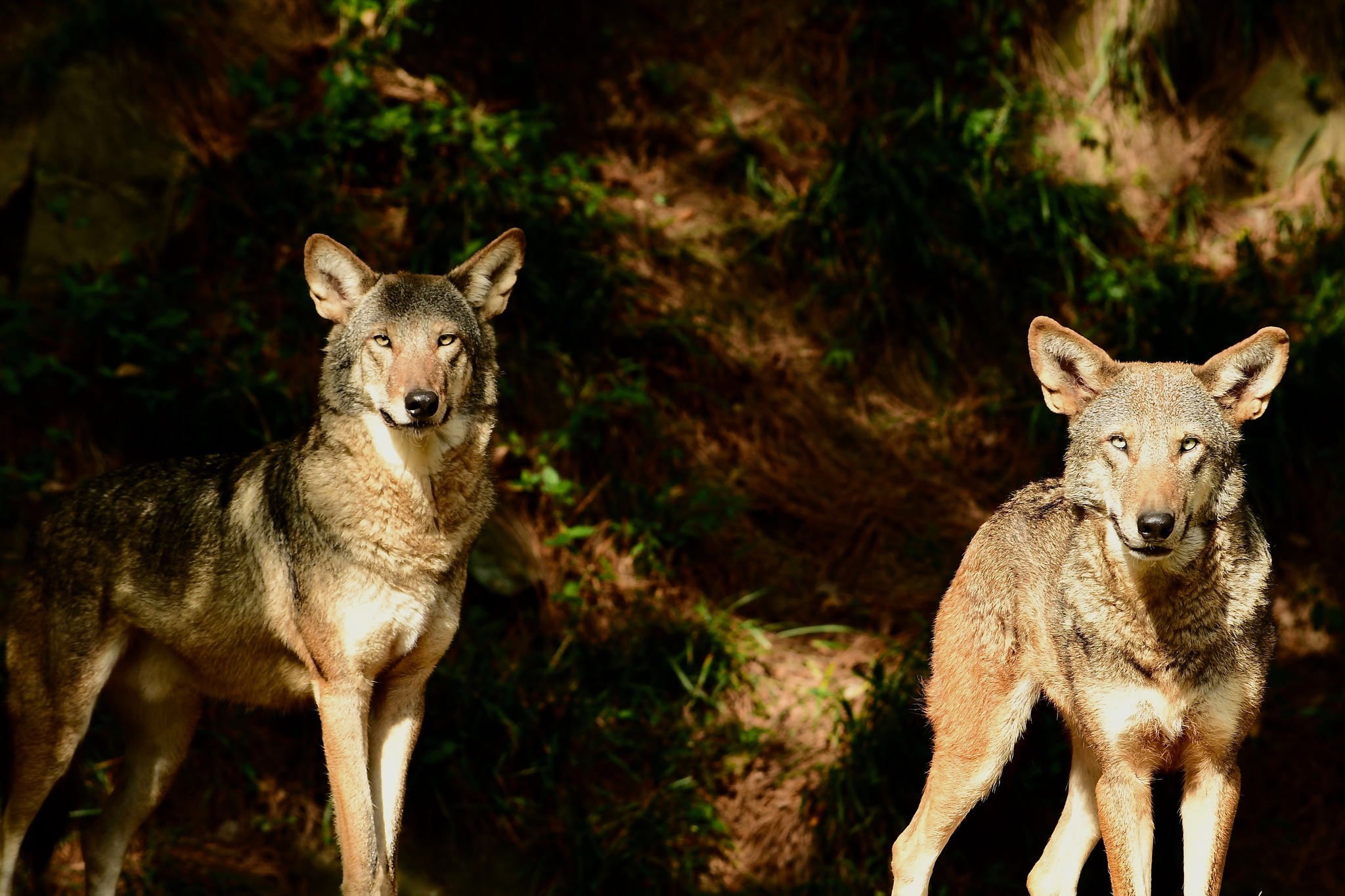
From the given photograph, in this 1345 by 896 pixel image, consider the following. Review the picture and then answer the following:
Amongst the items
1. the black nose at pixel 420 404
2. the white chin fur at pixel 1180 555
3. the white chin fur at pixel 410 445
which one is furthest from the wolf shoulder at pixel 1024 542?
the black nose at pixel 420 404

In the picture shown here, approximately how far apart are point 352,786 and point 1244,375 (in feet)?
11.3

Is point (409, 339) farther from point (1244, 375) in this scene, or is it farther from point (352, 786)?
point (1244, 375)

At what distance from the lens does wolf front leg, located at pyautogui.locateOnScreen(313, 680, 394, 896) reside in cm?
463

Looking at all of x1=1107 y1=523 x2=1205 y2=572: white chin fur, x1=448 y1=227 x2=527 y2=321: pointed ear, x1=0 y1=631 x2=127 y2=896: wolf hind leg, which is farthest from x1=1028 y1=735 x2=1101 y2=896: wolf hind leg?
x1=0 y1=631 x2=127 y2=896: wolf hind leg

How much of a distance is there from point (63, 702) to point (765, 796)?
11.9ft

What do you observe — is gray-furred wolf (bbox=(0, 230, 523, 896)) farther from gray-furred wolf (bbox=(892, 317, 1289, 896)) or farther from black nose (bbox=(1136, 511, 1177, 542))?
black nose (bbox=(1136, 511, 1177, 542))

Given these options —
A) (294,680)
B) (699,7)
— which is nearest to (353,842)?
(294,680)

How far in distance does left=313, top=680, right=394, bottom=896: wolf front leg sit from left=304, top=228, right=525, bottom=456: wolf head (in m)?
1.01

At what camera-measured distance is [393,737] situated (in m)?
4.94

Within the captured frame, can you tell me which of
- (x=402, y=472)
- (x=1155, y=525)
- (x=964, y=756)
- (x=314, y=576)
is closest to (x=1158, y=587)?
(x=1155, y=525)

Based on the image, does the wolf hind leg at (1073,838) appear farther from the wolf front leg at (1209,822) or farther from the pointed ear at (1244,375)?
the pointed ear at (1244,375)

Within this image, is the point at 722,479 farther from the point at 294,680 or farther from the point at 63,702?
the point at 63,702

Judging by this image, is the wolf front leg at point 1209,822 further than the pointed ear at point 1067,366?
No

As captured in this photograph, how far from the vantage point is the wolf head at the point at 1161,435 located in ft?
13.4
